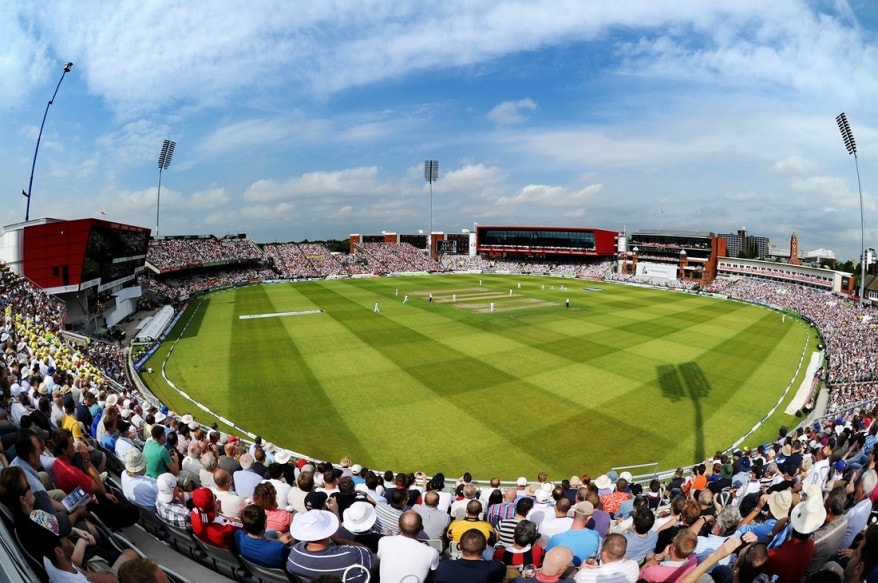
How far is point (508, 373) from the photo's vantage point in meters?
22.3

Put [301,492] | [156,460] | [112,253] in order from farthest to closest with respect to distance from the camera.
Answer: [112,253] → [156,460] → [301,492]

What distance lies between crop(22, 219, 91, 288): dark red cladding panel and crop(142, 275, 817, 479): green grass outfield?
6826mm

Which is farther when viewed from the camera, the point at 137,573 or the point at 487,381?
the point at 487,381

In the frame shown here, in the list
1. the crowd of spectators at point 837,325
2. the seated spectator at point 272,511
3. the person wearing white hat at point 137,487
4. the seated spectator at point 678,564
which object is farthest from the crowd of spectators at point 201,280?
the crowd of spectators at point 837,325

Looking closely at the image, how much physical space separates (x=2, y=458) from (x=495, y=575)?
4624 millimetres

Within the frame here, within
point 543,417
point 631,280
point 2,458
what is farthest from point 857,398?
point 631,280

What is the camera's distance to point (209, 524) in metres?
4.33

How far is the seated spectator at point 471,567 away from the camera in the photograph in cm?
350

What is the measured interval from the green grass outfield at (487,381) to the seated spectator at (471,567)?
1031 centimetres

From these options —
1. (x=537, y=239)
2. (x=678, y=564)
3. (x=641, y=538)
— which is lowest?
(x=641, y=538)

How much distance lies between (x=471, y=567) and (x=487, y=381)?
17872 millimetres

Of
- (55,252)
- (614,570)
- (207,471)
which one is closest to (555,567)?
(614,570)

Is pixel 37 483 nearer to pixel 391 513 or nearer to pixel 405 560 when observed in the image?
pixel 405 560

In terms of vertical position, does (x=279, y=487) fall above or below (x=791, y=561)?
below
